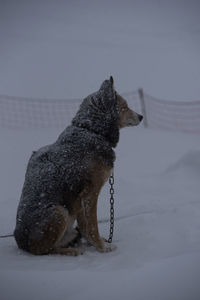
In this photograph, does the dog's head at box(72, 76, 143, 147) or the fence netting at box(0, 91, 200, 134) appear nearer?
the dog's head at box(72, 76, 143, 147)

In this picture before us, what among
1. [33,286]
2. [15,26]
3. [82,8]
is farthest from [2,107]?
[82,8]

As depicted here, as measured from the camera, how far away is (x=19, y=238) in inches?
119

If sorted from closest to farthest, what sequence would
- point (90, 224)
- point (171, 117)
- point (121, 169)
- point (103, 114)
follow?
point (90, 224) < point (103, 114) < point (121, 169) < point (171, 117)

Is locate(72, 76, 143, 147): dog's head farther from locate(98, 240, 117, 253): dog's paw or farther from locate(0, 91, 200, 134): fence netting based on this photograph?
locate(0, 91, 200, 134): fence netting

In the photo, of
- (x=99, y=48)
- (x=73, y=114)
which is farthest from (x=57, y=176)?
(x=99, y=48)

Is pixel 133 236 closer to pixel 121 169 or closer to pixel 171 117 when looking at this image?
pixel 121 169

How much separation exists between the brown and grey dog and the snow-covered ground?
0.56ft

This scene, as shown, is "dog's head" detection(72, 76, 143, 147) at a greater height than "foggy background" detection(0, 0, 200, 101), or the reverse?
"foggy background" detection(0, 0, 200, 101)

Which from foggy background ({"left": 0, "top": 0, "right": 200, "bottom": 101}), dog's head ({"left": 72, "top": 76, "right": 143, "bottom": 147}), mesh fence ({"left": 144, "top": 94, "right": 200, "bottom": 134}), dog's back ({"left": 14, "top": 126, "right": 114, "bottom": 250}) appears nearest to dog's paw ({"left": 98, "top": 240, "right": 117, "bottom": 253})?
dog's back ({"left": 14, "top": 126, "right": 114, "bottom": 250})

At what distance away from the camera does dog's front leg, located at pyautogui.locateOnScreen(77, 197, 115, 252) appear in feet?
10.0

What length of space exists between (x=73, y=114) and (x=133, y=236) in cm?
750

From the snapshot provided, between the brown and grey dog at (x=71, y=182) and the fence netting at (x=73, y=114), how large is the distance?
244 inches

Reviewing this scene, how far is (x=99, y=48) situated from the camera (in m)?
20.4

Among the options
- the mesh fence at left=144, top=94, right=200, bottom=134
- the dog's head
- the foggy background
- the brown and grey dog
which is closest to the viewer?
the brown and grey dog
